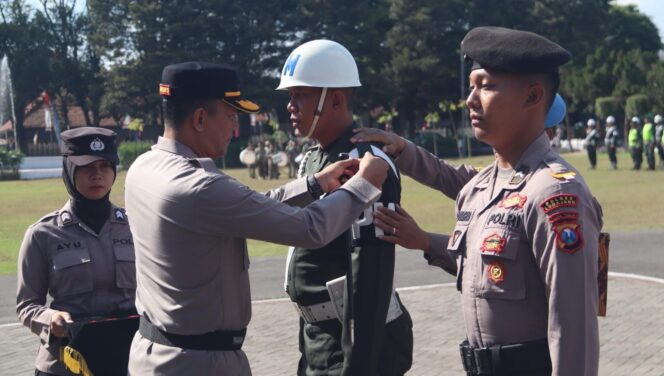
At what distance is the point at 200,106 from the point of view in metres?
3.78

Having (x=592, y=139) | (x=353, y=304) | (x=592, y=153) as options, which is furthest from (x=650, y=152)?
(x=353, y=304)

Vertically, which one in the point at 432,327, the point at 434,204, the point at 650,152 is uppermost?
the point at 432,327

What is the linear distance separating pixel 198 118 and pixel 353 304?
3.17ft

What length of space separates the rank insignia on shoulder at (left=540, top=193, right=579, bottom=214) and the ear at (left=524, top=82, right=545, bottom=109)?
42cm

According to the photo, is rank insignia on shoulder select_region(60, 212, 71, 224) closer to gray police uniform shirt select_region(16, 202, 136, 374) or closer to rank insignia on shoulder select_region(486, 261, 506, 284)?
gray police uniform shirt select_region(16, 202, 136, 374)

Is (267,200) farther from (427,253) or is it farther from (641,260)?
(641,260)

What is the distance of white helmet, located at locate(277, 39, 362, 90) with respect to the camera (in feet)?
15.0

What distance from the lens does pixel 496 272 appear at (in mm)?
3439

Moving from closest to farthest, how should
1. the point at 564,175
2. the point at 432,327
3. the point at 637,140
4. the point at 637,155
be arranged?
the point at 564,175, the point at 432,327, the point at 637,140, the point at 637,155

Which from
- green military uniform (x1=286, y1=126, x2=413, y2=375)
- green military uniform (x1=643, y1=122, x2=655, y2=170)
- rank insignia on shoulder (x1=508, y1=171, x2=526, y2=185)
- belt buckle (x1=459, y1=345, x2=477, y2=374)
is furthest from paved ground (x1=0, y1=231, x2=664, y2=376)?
green military uniform (x1=643, y1=122, x2=655, y2=170)

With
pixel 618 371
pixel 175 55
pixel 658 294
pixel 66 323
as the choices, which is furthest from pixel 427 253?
pixel 175 55

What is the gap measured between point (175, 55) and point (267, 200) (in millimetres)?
64704

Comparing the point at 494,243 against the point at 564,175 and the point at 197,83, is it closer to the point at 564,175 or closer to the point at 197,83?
the point at 564,175

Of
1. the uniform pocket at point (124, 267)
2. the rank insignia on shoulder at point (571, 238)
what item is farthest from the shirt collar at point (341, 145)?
the rank insignia on shoulder at point (571, 238)
